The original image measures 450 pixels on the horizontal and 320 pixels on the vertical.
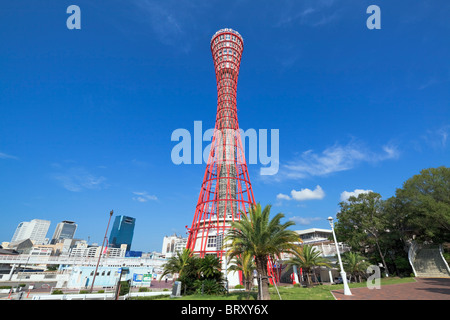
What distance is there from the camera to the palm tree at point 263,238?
548 inches

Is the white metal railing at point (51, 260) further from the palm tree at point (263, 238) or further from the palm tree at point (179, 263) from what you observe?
the palm tree at point (263, 238)

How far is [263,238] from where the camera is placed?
1412 cm

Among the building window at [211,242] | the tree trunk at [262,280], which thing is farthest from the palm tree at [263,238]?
the building window at [211,242]

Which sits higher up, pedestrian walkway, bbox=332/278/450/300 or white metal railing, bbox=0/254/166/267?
white metal railing, bbox=0/254/166/267

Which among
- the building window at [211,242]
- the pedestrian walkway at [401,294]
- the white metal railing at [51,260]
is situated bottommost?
the pedestrian walkway at [401,294]

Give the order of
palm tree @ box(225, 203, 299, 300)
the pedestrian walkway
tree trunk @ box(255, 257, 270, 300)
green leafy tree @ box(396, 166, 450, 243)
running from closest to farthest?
the pedestrian walkway
tree trunk @ box(255, 257, 270, 300)
palm tree @ box(225, 203, 299, 300)
green leafy tree @ box(396, 166, 450, 243)

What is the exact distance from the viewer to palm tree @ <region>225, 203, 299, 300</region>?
548 inches

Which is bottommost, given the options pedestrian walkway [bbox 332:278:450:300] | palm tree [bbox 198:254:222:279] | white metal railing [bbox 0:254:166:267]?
pedestrian walkway [bbox 332:278:450:300]

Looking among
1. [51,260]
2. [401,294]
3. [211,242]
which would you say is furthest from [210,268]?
[51,260]

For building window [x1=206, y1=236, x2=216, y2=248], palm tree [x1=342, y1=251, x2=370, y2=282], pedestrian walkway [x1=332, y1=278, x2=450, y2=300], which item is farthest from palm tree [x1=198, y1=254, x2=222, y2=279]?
palm tree [x1=342, y1=251, x2=370, y2=282]

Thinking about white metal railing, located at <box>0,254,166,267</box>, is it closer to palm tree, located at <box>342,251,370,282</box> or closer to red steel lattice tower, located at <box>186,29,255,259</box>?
red steel lattice tower, located at <box>186,29,255,259</box>

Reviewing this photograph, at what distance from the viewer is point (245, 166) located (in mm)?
34688

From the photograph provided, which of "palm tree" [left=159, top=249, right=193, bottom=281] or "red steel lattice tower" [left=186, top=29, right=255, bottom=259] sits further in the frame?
"red steel lattice tower" [left=186, top=29, right=255, bottom=259]

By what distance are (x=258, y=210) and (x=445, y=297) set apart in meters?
11.1
